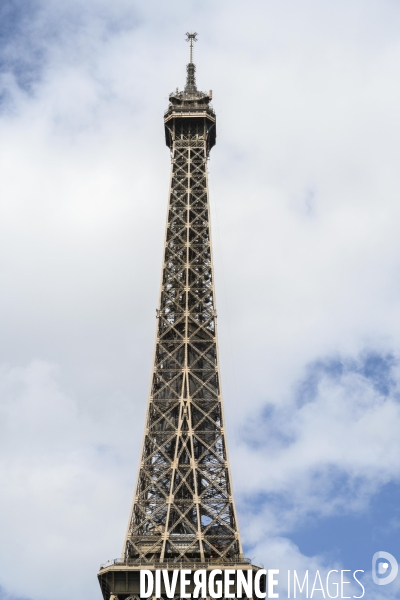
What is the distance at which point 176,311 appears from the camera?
118312mm

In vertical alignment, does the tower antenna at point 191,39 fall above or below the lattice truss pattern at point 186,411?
above

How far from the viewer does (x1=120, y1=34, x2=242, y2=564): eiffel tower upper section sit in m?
101

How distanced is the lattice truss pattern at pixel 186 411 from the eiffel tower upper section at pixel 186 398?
10cm

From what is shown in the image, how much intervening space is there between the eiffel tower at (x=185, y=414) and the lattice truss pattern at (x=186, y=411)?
10 centimetres

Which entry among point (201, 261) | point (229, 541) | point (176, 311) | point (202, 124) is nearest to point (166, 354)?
point (176, 311)

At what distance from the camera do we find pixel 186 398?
110m

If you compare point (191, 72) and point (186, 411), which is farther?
point (191, 72)

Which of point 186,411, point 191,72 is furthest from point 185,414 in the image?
point 191,72

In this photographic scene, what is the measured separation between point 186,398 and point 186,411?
153cm

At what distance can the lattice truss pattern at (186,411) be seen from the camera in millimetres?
100688

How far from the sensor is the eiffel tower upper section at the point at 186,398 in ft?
331

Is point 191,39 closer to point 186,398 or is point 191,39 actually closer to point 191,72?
point 191,72

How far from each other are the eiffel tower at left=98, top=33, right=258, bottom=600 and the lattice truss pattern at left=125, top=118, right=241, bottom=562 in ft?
0.34

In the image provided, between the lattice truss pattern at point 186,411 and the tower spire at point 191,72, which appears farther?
the tower spire at point 191,72
